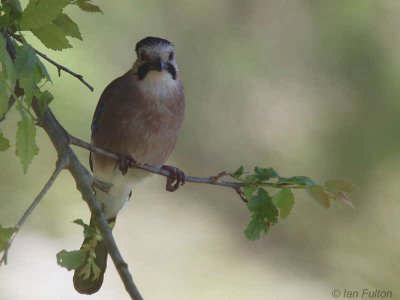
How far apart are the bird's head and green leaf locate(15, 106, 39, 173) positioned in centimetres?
148

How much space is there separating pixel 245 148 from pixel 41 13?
5.73 m

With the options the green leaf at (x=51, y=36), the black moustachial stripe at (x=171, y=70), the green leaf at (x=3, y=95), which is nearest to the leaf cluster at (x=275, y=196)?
the green leaf at (x=51, y=36)

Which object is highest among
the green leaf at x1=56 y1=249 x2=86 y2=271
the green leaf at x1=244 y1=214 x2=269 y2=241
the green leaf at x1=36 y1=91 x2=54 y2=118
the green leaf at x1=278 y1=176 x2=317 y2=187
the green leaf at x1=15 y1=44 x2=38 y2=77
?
the green leaf at x1=278 y1=176 x2=317 y2=187

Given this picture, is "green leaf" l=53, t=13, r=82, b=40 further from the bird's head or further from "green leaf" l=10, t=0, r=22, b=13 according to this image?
the bird's head

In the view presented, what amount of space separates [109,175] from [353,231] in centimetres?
414

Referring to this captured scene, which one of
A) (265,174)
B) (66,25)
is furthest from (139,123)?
(265,174)

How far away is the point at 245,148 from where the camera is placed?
7855mm

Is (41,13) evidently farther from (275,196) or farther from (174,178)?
(174,178)

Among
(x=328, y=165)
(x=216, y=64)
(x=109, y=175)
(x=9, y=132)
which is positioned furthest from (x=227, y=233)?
(x=109, y=175)

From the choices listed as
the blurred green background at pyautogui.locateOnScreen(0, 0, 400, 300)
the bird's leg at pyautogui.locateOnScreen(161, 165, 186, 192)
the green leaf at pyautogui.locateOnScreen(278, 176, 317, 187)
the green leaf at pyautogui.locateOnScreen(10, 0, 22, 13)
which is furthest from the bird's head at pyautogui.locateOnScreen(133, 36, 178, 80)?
the blurred green background at pyautogui.locateOnScreen(0, 0, 400, 300)

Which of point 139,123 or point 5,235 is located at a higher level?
point 139,123

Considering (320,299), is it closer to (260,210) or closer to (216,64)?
(216,64)

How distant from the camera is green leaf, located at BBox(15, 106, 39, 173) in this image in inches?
82.3

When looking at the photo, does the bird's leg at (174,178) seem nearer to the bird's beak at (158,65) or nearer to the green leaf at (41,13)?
the bird's beak at (158,65)
